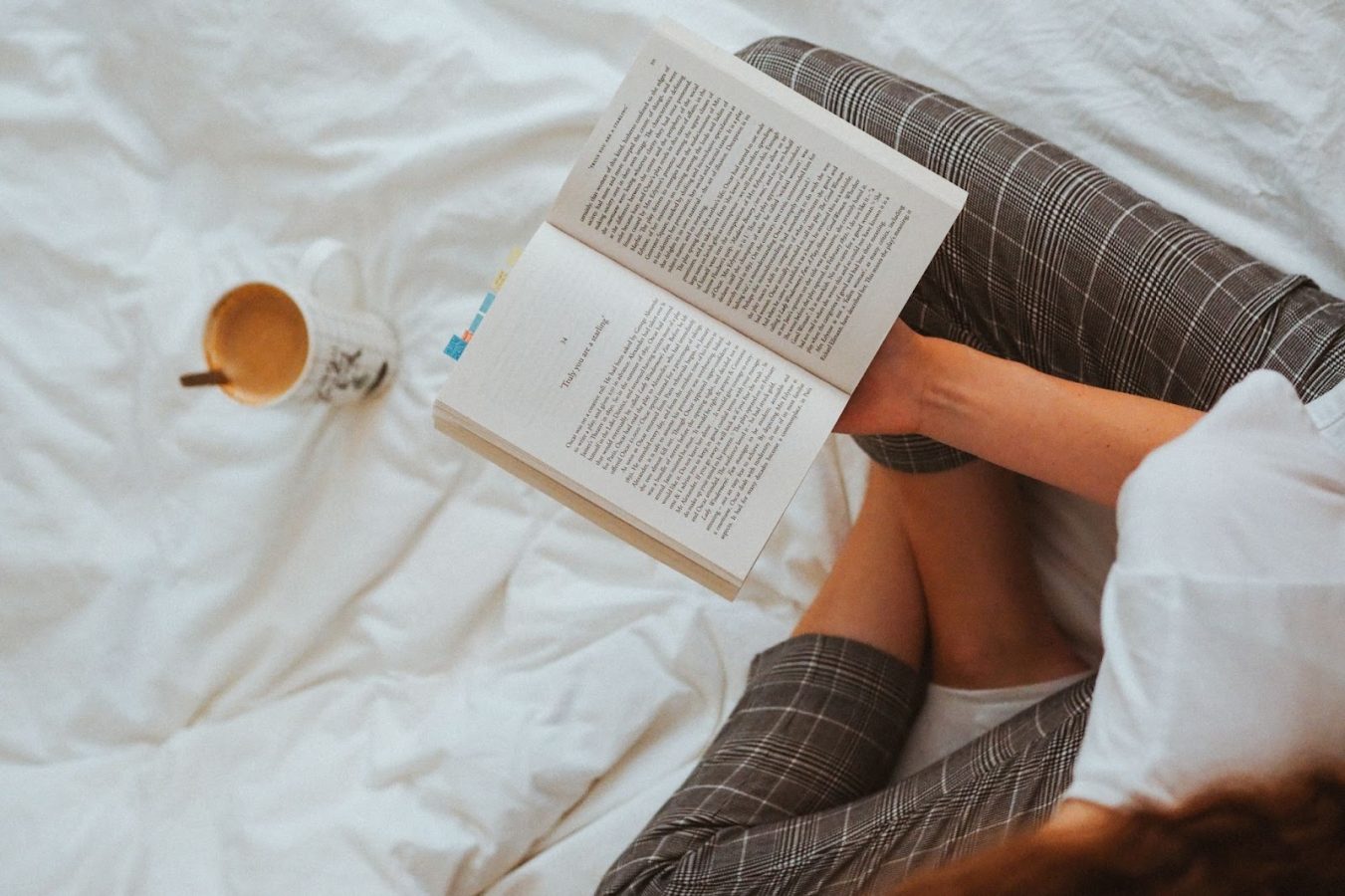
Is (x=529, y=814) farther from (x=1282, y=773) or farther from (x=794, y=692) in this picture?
(x=1282, y=773)

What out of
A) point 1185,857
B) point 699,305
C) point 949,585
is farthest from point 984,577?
point 1185,857

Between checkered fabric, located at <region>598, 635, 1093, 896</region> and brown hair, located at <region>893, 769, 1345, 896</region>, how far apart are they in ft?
0.58

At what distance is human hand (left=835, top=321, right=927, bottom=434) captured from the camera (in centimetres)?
61

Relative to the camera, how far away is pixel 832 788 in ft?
2.33

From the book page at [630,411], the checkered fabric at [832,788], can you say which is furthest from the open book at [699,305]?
the checkered fabric at [832,788]

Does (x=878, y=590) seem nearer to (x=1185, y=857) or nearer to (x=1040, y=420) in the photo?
(x=1040, y=420)

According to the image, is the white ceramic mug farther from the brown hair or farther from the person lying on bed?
the brown hair

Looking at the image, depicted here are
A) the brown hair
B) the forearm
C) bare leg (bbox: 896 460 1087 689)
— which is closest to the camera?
the brown hair

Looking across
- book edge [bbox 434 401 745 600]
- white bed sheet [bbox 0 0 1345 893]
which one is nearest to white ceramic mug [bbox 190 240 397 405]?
white bed sheet [bbox 0 0 1345 893]

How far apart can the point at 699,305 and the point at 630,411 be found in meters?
0.07

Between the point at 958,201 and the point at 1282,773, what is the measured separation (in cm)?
31

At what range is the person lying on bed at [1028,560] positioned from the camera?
1.38ft

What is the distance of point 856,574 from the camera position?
794 mm

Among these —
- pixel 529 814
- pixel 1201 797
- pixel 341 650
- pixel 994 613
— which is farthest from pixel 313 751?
pixel 1201 797
